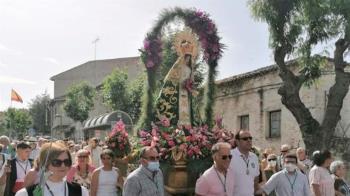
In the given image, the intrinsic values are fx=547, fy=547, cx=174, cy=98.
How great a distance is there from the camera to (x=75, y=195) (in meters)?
4.01

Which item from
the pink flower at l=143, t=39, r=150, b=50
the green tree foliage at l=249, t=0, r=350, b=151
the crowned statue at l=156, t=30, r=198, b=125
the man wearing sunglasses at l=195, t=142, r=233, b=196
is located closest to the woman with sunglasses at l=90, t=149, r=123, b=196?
the man wearing sunglasses at l=195, t=142, r=233, b=196

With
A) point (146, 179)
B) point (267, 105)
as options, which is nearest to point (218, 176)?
point (146, 179)

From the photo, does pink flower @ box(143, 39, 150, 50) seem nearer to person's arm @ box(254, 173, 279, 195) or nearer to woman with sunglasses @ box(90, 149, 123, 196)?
woman with sunglasses @ box(90, 149, 123, 196)

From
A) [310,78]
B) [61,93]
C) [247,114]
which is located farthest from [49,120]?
[310,78]

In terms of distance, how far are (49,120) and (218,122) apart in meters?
69.0

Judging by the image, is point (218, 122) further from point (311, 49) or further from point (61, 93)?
point (61, 93)

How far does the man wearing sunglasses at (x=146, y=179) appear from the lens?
640 cm

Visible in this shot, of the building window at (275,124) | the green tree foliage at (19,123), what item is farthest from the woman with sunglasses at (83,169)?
the green tree foliage at (19,123)

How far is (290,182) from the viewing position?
7398 millimetres

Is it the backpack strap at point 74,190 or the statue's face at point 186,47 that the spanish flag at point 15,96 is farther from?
the backpack strap at point 74,190

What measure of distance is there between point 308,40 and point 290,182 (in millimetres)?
10922

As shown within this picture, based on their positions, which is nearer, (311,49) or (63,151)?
(63,151)

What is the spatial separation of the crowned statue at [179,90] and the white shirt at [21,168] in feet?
11.1

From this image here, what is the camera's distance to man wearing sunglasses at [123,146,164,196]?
640 centimetres
